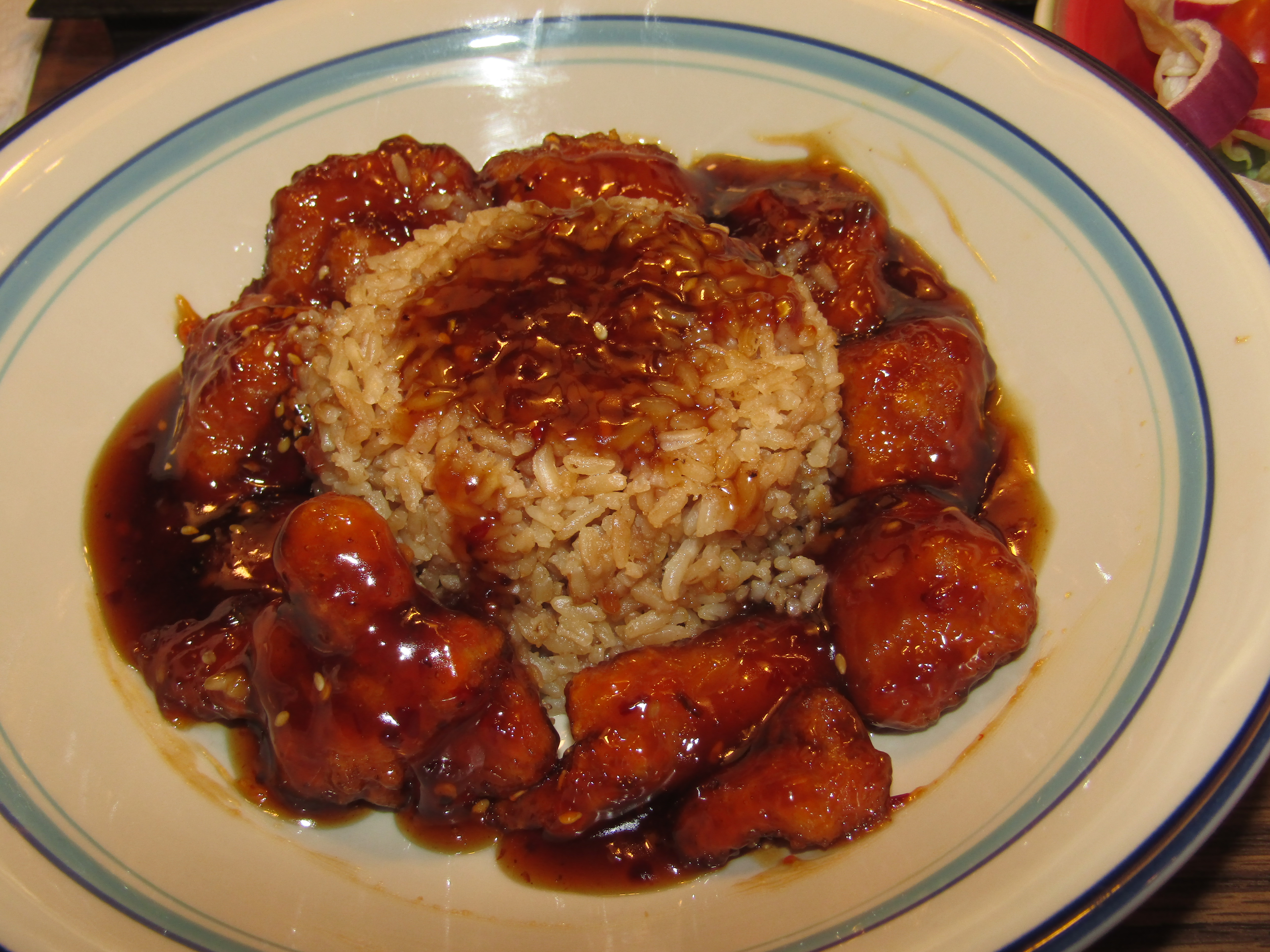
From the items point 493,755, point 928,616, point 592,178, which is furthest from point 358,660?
point 592,178

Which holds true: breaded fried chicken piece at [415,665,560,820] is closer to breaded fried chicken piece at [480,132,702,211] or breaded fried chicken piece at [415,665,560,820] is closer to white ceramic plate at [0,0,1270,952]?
white ceramic plate at [0,0,1270,952]

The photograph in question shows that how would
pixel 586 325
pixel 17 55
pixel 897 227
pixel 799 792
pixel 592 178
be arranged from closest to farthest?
pixel 799 792
pixel 586 325
pixel 592 178
pixel 897 227
pixel 17 55

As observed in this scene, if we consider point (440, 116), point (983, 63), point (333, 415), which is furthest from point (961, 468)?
point (440, 116)

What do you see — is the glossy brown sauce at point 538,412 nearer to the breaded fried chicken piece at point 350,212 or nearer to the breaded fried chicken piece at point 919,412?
the breaded fried chicken piece at point 919,412

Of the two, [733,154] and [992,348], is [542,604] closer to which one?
[992,348]

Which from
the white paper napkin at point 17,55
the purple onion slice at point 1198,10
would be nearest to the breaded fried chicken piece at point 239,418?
the white paper napkin at point 17,55

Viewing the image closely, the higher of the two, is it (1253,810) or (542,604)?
(1253,810)

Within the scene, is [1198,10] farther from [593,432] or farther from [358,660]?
[358,660]
